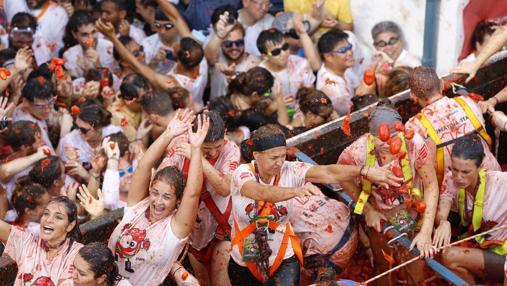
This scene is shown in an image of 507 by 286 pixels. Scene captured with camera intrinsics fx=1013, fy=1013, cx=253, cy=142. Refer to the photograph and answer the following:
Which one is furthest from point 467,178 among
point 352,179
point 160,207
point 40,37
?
point 40,37

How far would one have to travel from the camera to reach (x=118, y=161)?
7.33 metres

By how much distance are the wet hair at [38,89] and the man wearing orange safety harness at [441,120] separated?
2886 millimetres

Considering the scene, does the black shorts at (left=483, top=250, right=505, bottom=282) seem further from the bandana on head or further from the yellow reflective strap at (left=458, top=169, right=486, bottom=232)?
the bandana on head

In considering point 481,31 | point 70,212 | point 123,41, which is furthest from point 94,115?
point 481,31

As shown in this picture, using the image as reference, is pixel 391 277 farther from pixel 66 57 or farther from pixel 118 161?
pixel 66 57

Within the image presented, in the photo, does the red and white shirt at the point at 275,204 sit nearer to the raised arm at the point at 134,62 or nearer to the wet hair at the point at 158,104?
the wet hair at the point at 158,104

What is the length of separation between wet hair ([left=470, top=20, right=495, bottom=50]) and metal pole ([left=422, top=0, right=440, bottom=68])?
341 mm

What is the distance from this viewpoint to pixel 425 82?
680cm

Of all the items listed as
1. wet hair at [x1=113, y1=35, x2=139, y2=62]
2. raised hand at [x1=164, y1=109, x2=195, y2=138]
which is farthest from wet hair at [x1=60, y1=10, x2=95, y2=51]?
raised hand at [x1=164, y1=109, x2=195, y2=138]

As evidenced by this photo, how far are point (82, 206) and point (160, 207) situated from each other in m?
1.37

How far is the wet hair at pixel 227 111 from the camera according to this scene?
782cm

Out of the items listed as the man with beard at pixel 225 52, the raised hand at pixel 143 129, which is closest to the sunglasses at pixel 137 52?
the man with beard at pixel 225 52

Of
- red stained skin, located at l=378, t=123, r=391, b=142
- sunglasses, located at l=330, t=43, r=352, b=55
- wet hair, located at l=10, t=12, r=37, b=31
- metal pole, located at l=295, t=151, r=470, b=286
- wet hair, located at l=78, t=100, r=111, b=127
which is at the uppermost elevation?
red stained skin, located at l=378, t=123, r=391, b=142

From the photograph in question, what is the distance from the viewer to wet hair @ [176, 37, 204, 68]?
854 centimetres
